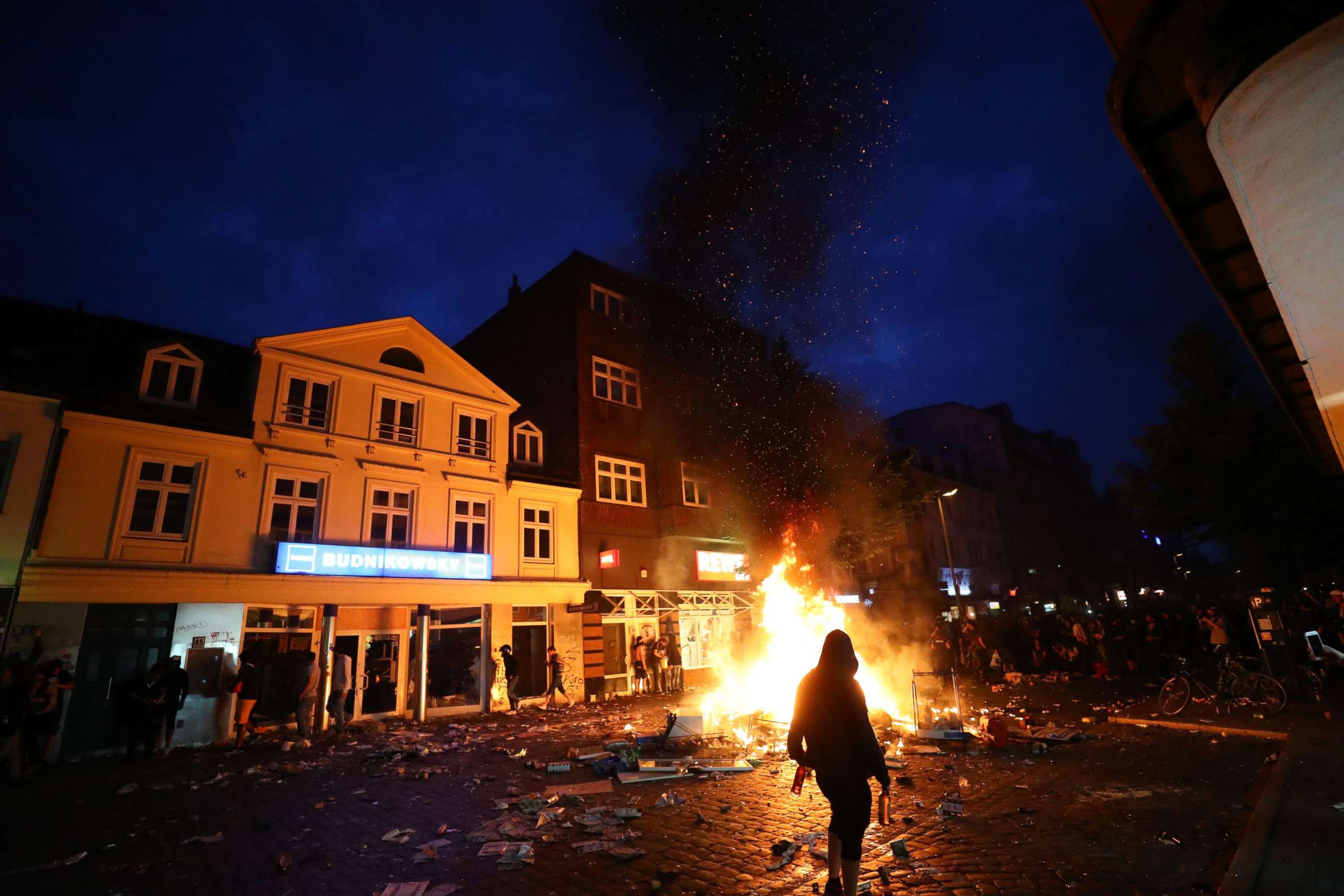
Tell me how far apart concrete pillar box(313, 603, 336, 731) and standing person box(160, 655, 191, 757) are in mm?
2778

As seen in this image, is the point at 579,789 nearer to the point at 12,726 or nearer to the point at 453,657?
the point at 12,726

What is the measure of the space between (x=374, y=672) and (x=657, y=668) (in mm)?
9614

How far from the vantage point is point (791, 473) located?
2878 centimetres

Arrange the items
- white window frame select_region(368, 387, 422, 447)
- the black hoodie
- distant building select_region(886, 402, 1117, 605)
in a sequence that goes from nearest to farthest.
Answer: the black hoodie < white window frame select_region(368, 387, 422, 447) < distant building select_region(886, 402, 1117, 605)

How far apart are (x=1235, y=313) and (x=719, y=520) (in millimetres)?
22543

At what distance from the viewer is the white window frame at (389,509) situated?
17.2 m

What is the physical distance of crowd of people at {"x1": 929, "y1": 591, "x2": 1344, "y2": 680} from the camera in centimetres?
1509

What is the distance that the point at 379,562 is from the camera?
653 inches

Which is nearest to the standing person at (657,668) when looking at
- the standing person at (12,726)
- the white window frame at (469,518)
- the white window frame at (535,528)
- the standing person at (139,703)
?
the white window frame at (535,528)

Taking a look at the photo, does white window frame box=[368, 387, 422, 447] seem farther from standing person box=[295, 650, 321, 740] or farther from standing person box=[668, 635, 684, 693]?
standing person box=[668, 635, 684, 693]

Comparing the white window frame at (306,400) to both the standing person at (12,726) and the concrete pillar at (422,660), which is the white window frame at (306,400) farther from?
the standing person at (12,726)

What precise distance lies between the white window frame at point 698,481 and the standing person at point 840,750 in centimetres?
2058

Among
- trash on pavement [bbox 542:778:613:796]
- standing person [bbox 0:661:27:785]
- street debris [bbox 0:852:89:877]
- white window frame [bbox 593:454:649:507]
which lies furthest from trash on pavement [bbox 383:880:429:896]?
white window frame [bbox 593:454:649:507]

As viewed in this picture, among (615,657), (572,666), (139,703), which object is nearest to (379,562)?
(139,703)
